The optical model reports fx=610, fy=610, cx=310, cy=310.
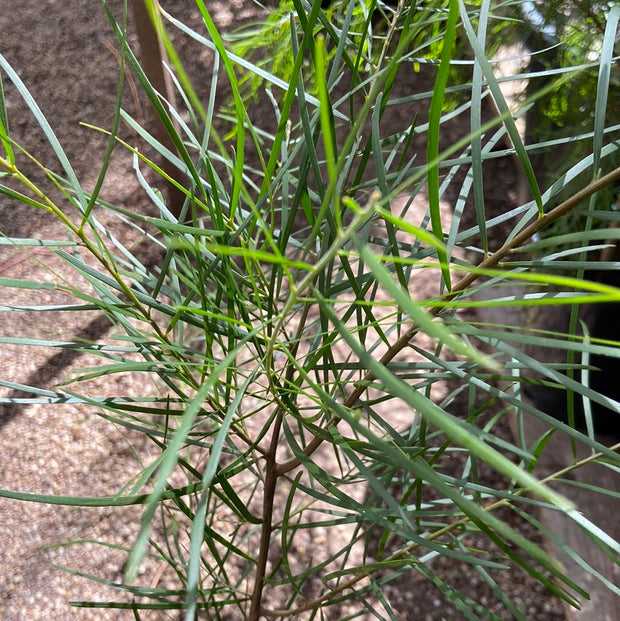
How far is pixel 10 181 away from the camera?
4.41ft

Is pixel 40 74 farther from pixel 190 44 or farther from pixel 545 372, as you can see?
pixel 545 372

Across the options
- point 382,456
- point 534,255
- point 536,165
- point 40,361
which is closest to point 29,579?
point 40,361

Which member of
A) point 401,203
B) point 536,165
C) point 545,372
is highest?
point 545,372

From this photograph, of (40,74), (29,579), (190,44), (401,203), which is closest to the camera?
(29,579)

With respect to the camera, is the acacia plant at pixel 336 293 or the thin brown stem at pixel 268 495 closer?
the acacia plant at pixel 336 293

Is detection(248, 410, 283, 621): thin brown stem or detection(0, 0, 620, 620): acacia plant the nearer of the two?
detection(0, 0, 620, 620): acacia plant

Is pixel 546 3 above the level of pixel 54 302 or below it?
above

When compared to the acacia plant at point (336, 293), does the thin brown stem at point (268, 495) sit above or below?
below

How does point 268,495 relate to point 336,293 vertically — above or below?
below

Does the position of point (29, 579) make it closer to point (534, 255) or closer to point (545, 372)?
point (545, 372)

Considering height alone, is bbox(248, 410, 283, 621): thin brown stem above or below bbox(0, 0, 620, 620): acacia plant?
below

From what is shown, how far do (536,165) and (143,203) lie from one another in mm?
974

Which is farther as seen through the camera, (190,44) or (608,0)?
(190,44)

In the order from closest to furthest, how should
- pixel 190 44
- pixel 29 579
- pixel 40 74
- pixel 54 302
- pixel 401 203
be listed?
pixel 29 579 < pixel 54 302 < pixel 401 203 < pixel 40 74 < pixel 190 44
